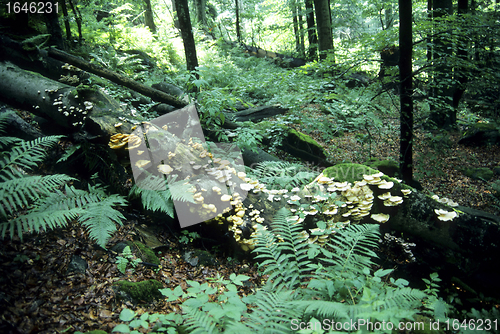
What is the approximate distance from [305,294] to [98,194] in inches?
106

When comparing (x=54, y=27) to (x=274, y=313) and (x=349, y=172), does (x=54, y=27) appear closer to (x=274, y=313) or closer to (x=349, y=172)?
(x=349, y=172)

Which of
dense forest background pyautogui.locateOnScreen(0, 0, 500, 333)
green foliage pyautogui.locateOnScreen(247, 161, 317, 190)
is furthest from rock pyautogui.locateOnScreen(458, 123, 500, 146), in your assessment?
green foliage pyautogui.locateOnScreen(247, 161, 317, 190)

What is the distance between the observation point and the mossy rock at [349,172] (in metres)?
3.98

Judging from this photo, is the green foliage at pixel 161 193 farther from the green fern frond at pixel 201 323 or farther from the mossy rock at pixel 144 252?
the green fern frond at pixel 201 323

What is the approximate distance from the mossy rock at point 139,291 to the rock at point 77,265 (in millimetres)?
384

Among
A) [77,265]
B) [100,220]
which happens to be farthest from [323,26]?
[77,265]

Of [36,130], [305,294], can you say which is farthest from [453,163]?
[36,130]

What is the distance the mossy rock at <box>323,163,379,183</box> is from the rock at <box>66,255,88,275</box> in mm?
3483

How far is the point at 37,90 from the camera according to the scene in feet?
13.3

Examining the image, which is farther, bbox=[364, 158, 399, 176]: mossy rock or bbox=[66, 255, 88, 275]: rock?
bbox=[364, 158, 399, 176]: mossy rock

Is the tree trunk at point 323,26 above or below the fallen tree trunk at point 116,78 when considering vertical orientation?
above

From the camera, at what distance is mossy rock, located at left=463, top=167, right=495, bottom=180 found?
733 centimetres

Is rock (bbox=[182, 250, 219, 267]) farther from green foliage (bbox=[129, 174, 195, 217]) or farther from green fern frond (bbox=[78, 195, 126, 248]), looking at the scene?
green fern frond (bbox=[78, 195, 126, 248])

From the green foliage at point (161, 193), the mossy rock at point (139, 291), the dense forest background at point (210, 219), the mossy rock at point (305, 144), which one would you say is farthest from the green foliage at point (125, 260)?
the mossy rock at point (305, 144)
